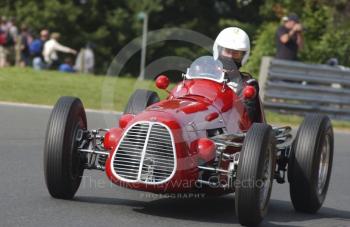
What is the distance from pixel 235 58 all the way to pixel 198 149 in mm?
1877

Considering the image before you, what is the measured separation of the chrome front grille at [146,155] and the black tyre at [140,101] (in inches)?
65.9

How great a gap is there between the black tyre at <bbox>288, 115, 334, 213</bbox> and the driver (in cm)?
57

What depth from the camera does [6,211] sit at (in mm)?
7766

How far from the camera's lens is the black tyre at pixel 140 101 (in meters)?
9.65

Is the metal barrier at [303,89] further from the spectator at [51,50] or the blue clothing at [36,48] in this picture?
the blue clothing at [36,48]

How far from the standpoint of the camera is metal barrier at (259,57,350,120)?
19.0 meters

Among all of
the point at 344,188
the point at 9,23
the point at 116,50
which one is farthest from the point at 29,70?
the point at 116,50

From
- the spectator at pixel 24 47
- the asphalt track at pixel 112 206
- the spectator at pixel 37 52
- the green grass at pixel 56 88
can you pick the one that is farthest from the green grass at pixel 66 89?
the asphalt track at pixel 112 206

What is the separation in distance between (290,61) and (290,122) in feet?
5.64

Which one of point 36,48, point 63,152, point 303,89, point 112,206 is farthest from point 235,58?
point 36,48

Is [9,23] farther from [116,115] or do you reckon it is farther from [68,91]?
[116,115]

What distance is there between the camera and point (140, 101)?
970 centimetres

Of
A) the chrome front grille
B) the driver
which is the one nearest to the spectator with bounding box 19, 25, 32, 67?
the driver

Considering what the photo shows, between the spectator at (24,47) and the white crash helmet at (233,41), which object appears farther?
the spectator at (24,47)
